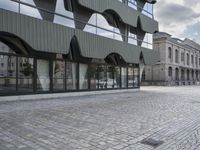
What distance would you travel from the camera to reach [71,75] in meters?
18.4

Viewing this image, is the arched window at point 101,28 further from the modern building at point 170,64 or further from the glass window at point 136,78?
the modern building at point 170,64

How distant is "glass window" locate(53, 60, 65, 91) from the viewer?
16938 millimetres

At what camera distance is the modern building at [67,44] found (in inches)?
547

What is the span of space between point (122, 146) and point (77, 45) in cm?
1206

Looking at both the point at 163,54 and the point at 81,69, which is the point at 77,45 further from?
the point at 163,54

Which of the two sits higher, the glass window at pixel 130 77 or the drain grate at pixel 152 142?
the glass window at pixel 130 77

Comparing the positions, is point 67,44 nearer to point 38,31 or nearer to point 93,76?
point 38,31

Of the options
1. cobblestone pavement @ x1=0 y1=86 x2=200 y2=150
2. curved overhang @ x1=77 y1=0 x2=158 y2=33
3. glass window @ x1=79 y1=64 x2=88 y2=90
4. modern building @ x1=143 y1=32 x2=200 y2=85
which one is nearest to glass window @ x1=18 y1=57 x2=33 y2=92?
cobblestone pavement @ x1=0 y1=86 x2=200 y2=150

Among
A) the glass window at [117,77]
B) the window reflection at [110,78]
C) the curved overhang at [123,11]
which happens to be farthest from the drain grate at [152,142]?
the glass window at [117,77]

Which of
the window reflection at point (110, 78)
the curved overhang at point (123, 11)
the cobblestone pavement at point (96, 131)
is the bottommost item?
the cobblestone pavement at point (96, 131)

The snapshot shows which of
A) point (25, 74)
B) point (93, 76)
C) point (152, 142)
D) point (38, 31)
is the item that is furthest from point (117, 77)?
point (152, 142)

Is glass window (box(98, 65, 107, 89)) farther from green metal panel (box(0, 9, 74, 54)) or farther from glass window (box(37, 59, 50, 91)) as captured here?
glass window (box(37, 59, 50, 91))

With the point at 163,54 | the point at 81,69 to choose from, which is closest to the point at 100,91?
the point at 81,69

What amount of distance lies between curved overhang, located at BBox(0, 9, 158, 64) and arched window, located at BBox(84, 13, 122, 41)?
941 mm
